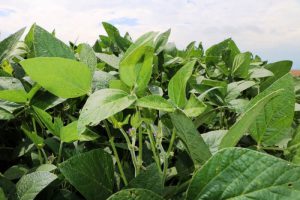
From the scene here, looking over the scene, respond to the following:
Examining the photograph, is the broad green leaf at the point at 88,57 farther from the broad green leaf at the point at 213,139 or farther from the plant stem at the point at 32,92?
the broad green leaf at the point at 213,139

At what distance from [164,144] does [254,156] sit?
0.39 metres

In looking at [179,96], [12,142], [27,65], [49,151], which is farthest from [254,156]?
[12,142]

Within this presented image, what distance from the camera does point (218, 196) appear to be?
423mm

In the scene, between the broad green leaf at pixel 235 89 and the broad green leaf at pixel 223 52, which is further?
the broad green leaf at pixel 223 52

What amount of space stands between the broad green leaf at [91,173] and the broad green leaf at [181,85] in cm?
13

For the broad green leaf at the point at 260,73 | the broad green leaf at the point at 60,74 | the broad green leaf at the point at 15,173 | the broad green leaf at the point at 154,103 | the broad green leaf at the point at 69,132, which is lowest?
the broad green leaf at the point at 15,173

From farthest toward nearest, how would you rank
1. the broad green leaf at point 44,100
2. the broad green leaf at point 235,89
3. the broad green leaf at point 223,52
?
1. the broad green leaf at point 223,52
2. the broad green leaf at point 235,89
3. the broad green leaf at point 44,100

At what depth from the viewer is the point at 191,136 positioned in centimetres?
48

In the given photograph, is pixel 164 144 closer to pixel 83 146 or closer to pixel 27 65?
pixel 83 146

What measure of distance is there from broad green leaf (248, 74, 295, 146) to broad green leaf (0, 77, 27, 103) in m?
0.43

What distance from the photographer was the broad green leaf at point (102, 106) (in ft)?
1.51

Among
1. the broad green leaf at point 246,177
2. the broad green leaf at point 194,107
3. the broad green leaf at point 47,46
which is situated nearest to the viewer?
the broad green leaf at point 246,177

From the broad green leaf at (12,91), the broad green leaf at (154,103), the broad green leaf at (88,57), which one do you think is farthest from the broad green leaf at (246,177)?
the broad green leaf at (12,91)

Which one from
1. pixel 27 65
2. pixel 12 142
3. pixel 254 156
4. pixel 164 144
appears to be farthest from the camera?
pixel 12 142
